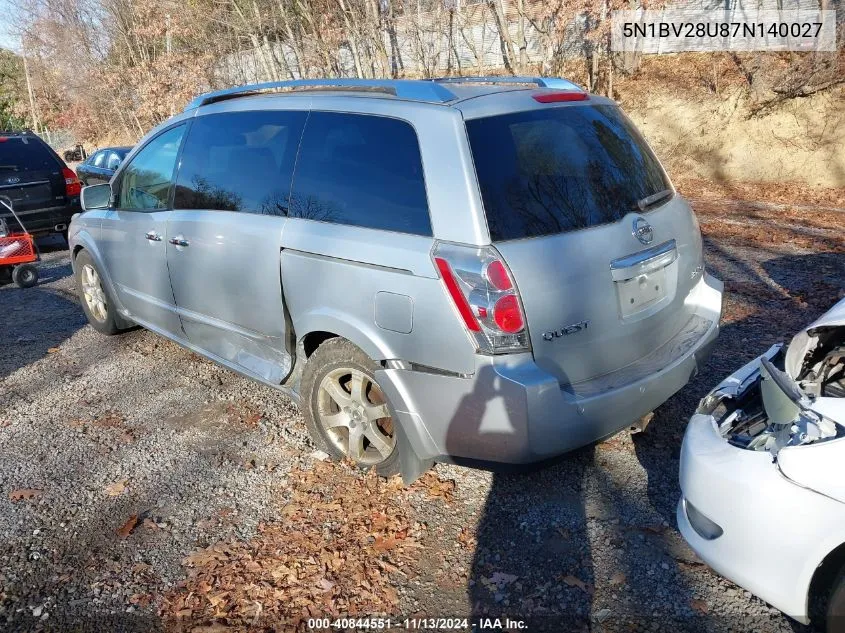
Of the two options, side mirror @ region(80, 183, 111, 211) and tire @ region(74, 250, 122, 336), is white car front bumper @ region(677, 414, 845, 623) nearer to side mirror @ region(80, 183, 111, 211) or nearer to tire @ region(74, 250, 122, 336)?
side mirror @ region(80, 183, 111, 211)

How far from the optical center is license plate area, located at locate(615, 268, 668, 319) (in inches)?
125

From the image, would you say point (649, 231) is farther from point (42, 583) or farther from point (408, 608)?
point (42, 583)

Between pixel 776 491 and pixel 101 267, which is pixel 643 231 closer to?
pixel 776 491

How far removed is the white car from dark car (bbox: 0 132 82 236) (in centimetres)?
1028

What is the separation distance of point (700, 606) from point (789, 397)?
0.96m

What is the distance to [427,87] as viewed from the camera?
11.0 ft

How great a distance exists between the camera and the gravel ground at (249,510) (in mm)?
2838

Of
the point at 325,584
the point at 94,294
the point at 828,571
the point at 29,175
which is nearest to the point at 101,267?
the point at 94,294

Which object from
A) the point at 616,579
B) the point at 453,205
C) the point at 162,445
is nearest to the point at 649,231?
the point at 453,205

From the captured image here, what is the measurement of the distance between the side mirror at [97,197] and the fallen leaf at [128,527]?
9.83ft

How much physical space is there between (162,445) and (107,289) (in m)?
2.15

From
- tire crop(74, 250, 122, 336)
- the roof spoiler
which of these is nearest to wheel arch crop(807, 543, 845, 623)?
the roof spoiler

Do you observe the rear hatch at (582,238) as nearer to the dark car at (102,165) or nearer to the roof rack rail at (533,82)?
the roof rack rail at (533,82)

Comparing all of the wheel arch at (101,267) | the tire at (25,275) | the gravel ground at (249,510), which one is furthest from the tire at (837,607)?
the tire at (25,275)
